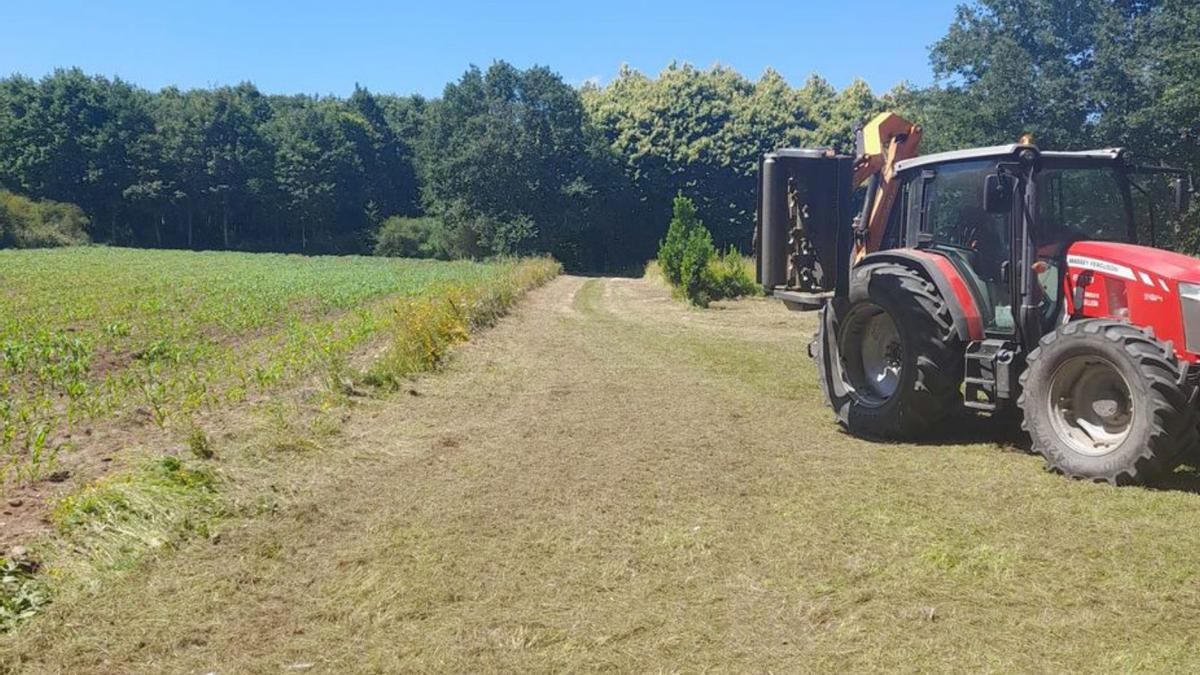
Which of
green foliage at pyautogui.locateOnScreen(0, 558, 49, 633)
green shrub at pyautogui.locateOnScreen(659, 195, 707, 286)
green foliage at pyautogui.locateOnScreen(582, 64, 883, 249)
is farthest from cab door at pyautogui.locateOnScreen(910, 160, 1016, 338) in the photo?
green foliage at pyautogui.locateOnScreen(582, 64, 883, 249)

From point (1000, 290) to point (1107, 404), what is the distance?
1371 millimetres

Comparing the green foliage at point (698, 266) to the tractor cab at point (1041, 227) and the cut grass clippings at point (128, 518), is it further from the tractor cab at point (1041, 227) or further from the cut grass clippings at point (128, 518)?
the cut grass clippings at point (128, 518)

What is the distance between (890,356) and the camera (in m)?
8.06

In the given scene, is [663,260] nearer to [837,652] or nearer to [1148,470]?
[1148,470]

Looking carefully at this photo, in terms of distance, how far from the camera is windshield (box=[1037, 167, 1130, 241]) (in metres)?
6.92

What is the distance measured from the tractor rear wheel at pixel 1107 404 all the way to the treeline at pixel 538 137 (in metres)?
18.8

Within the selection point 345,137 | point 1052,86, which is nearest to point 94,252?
point 345,137

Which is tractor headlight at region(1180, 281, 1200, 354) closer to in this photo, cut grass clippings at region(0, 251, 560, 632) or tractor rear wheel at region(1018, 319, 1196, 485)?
tractor rear wheel at region(1018, 319, 1196, 485)

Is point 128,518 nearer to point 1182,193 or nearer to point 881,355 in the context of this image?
point 881,355

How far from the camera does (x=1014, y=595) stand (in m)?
4.24

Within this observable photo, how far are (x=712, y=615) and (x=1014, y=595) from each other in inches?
57.8

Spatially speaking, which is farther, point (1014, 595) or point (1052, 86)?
point (1052, 86)

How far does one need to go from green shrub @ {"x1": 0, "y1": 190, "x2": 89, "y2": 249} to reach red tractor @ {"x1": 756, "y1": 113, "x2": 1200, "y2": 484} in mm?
50072

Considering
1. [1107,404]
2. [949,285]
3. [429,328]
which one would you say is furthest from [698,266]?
[1107,404]
